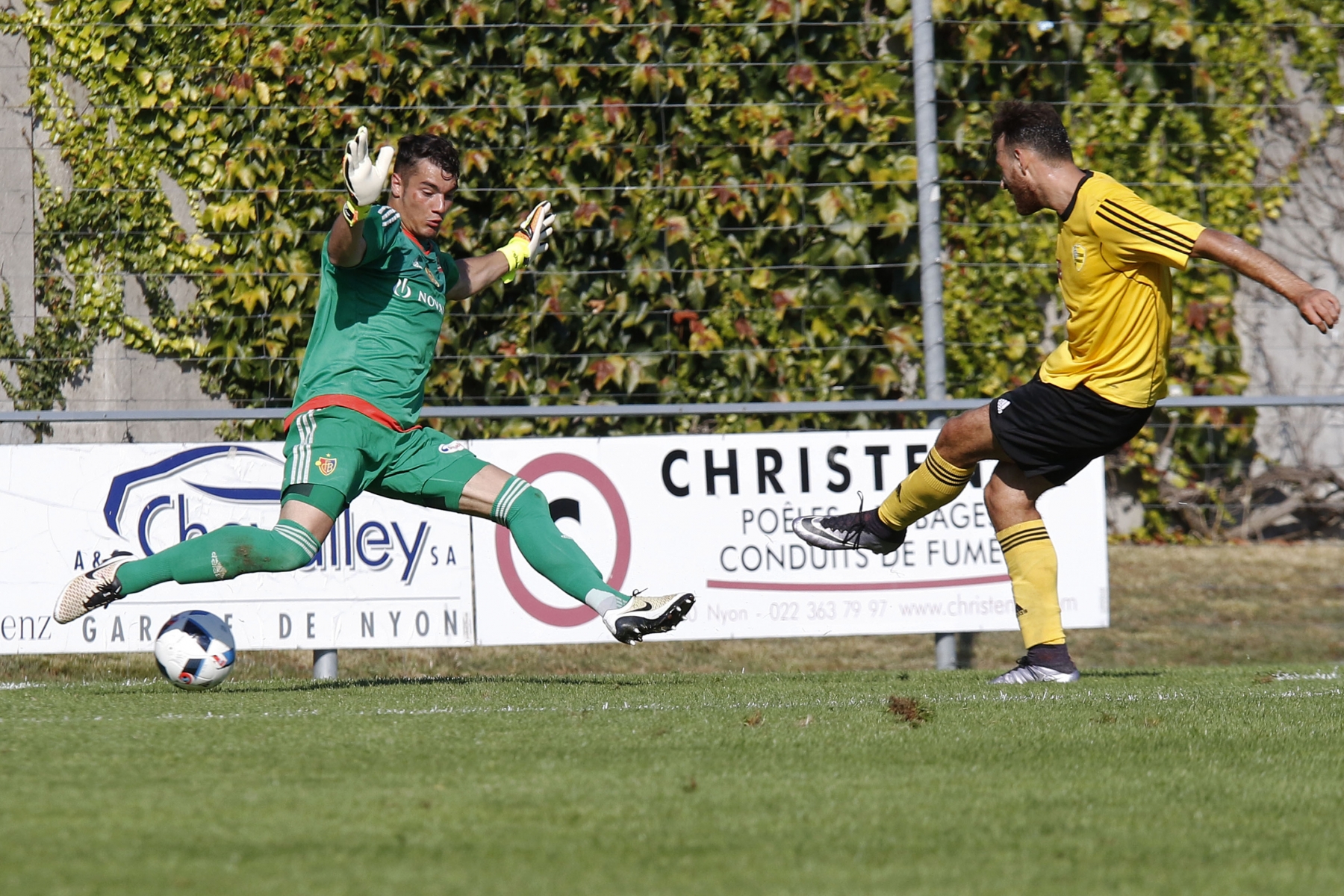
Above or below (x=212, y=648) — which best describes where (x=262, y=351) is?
above

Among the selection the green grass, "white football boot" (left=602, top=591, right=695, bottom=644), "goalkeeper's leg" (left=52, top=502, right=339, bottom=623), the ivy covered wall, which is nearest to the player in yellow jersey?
the green grass

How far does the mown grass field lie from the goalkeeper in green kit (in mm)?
376

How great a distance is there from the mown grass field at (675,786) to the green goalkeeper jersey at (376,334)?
991 millimetres

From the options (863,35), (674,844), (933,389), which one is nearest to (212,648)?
(674,844)

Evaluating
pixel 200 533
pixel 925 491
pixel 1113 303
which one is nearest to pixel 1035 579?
pixel 925 491

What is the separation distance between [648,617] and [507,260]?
66.0 inches

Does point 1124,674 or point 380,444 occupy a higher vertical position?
point 380,444

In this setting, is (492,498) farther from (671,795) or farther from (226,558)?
(671,795)

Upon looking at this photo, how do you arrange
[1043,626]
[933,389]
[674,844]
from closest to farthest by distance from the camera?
[674,844], [1043,626], [933,389]

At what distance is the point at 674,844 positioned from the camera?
2.76 metres

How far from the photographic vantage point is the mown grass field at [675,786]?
2.56 metres

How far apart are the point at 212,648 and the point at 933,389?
138 inches

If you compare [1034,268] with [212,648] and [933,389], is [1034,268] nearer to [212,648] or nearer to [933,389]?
[933,389]

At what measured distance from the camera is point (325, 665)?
644 cm
